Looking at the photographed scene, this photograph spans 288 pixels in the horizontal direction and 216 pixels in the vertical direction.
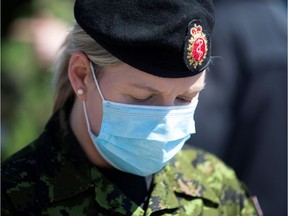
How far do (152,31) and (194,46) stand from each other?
168 millimetres

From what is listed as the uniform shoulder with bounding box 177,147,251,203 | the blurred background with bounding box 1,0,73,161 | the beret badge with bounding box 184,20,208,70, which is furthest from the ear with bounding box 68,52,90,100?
the blurred background with bounding box 1,0,73,161

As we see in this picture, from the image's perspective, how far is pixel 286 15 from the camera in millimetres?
4992

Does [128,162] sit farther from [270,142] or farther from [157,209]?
[270,142]

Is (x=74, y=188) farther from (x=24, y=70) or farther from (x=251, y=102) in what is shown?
(x=24, y=70)

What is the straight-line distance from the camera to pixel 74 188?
280 centimetres

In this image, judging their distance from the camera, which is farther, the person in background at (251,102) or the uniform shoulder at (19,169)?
the person in background at (251,102)

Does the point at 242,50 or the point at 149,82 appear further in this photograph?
the point at 242,50

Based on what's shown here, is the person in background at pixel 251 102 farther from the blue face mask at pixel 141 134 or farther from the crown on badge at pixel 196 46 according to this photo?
the crown on badge at pixel 196 46

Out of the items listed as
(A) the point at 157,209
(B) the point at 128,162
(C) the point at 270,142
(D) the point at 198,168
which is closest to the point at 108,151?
(B) the point at 128,162

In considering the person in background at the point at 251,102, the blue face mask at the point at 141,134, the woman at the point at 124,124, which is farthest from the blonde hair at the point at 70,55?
the person in background at the point at 251,102

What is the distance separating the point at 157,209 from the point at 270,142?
1.87 meters

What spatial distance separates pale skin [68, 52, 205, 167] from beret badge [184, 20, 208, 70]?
0.07 m


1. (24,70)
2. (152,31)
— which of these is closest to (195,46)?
(152,31)

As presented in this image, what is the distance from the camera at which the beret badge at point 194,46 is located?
2.56 m
